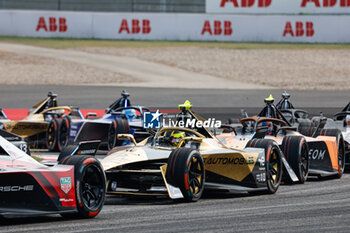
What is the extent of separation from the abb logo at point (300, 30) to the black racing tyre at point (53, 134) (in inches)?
1309

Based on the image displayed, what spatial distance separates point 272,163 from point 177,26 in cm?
3997

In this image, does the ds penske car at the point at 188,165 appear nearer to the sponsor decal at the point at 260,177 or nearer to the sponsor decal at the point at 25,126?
the sponsor decal at the point at 260,177

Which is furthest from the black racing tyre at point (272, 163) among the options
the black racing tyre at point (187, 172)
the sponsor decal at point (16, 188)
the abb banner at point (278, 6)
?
the abb banner at point (278, 6)

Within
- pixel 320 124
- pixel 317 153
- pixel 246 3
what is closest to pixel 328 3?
pixel 246 3

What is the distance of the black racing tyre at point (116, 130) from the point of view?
2002 centimetres

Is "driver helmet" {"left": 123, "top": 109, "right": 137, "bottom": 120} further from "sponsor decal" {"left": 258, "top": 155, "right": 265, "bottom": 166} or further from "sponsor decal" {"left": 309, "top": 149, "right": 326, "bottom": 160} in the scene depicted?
"sponsor decal" {"left": 258, "top": 155, "right": 265, "bottom": 166}

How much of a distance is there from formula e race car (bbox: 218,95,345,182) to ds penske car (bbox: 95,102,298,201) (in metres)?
0.66

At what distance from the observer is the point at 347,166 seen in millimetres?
16859

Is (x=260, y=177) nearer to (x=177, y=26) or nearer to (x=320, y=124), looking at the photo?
(x=320, y=124)

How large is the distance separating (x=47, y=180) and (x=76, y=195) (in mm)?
445

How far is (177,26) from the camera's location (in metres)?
52.8

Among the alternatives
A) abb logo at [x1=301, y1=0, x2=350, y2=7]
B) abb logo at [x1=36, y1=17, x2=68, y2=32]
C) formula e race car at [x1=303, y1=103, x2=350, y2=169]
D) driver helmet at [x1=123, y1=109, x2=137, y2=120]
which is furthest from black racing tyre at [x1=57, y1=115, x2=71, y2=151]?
abb logo at [x1=301, y1=0, x2=350, y2=7]

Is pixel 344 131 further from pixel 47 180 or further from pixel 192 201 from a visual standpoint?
pixel 47 180

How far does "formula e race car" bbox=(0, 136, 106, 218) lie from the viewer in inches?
359
